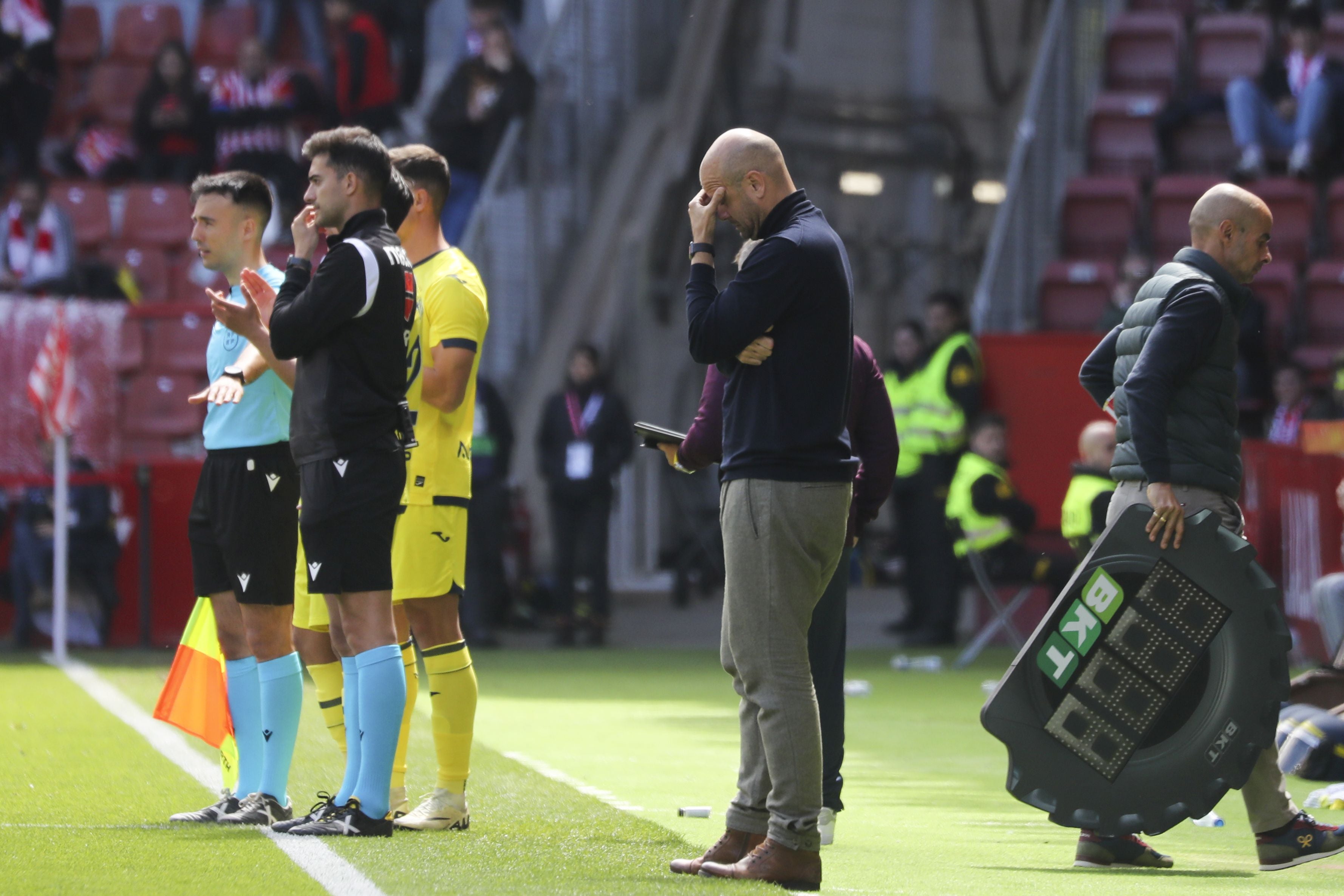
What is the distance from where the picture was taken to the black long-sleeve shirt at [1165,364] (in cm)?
571

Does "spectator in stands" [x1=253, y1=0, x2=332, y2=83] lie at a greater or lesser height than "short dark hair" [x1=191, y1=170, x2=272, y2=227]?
greater

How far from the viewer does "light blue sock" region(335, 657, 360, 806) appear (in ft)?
18.6

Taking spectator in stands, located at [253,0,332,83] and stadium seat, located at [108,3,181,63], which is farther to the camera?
stadium seat, located at [108,3,181,63]

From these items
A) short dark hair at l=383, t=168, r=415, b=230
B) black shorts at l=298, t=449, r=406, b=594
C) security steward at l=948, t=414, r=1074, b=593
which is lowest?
security steward at l=948, t=414, r=1074, b=593

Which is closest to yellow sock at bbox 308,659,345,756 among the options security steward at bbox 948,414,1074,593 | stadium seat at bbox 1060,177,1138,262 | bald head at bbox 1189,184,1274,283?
bald head at bbox 1189,184,1274,283

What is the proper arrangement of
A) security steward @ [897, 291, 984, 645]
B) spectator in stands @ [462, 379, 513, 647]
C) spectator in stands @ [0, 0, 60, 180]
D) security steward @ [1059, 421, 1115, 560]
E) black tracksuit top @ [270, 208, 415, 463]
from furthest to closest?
spectator in stands @ [0, 0, 60, 180] → spectator in stands @ [462, 379, 513, 647] → security steward @ [897, 291, 984, 645] → security steward @ [1059, 421, 1115, 560] → black tracksuit top @ [270, 208, 415, 463]

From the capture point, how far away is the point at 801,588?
5062 millimetres

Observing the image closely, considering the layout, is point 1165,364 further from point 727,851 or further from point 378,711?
point 378,711

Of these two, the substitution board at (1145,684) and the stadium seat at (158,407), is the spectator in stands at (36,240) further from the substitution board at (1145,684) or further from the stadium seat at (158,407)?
the substitution board at (1145,684)

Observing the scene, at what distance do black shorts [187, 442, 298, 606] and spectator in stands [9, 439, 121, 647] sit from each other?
733 centimetres

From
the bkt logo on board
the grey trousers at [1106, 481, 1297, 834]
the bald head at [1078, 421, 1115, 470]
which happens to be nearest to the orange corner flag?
the bkt logo on board

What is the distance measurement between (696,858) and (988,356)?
29.6ft

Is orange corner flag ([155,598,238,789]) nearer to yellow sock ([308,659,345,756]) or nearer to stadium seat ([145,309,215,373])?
yellow sock ([308,659,345,756])

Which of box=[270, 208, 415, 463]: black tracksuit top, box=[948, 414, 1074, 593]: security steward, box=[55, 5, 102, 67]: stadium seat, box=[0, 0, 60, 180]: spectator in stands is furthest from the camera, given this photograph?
box=[55, 5, 102, 67]: stadium seat
